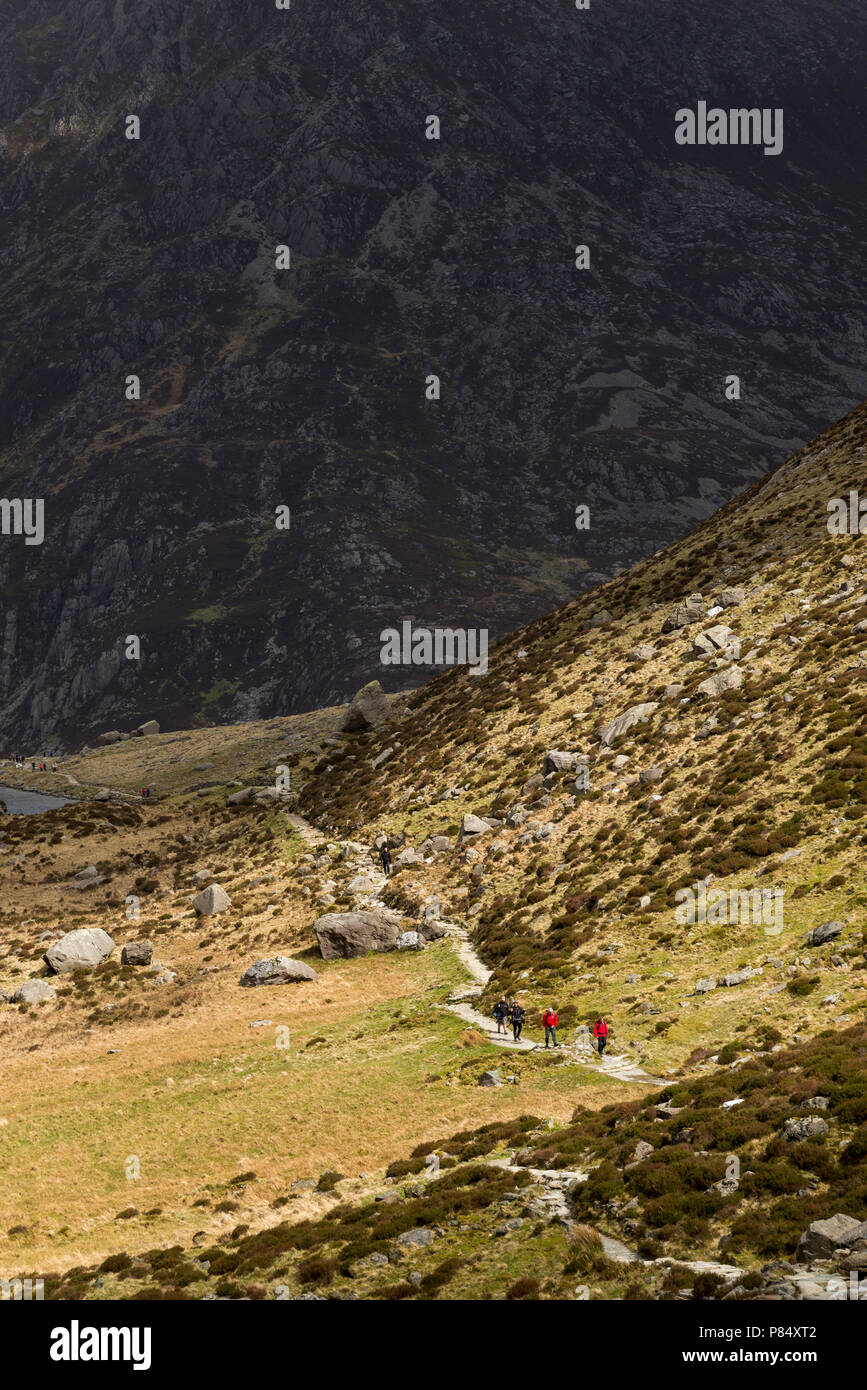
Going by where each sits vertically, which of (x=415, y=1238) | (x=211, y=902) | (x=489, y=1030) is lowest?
(x=489, y=1030)

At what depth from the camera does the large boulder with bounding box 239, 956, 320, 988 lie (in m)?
56.9

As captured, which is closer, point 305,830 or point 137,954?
point 137,954

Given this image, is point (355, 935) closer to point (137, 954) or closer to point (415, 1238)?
point (137, 954)

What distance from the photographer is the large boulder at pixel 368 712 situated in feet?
381

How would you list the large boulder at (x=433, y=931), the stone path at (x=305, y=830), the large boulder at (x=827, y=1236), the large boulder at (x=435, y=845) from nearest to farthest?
the large boulder at (x=827, y=1236), the large boulder at (x=433, y=931), the large boulder at (x=435, y=845), the stone path at (x=305, y=830)

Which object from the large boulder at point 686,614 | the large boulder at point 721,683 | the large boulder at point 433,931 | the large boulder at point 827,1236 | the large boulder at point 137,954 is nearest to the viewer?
the large boulder at point 827,1236

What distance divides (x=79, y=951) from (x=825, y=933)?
43.7 meters

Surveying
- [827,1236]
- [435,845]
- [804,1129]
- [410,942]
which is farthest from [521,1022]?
[435,845]

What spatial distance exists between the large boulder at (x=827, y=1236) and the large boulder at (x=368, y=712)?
9450 cm

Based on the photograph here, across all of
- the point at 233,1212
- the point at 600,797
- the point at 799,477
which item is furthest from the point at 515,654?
the point at 233,1212

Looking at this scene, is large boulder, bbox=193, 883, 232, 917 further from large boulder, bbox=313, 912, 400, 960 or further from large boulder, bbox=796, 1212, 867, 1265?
large boulder, bbox=796, 1212, 867, 1265

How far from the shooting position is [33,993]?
6022 centimetres

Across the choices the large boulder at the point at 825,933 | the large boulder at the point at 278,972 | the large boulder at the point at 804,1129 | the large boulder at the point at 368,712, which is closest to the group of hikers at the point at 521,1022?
the large boulder at the point at 825,933

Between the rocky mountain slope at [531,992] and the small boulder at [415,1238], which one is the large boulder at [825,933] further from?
the small boulder at [415,1238]
